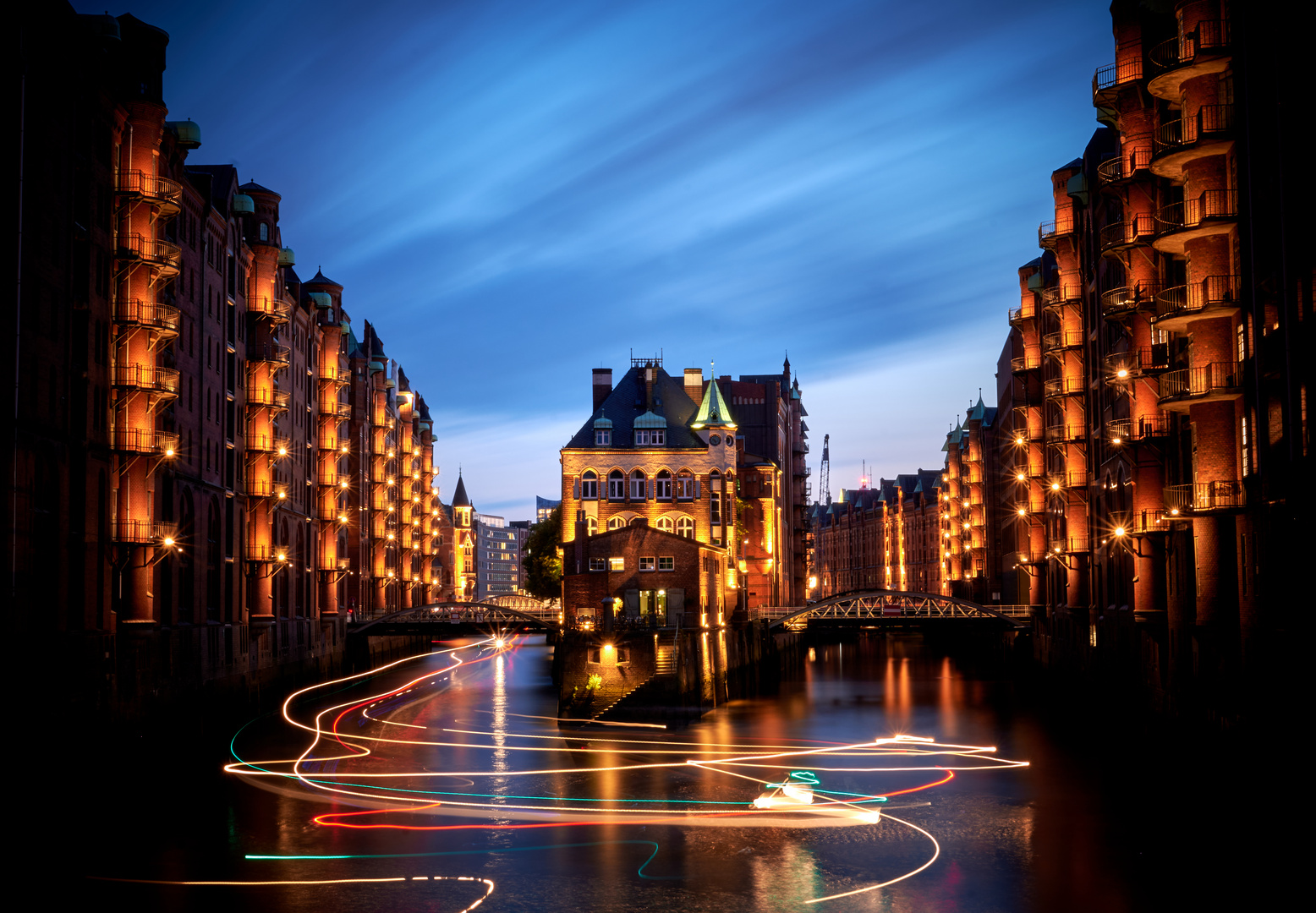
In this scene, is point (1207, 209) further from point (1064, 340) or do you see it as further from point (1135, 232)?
point (1064, 340)

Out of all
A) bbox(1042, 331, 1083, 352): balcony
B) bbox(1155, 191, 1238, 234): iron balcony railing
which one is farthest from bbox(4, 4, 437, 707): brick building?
bbox(1042, 331, 1083, 352): balcony

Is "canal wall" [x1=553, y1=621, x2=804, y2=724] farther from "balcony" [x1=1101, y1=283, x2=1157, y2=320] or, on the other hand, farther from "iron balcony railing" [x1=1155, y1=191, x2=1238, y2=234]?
"iron balcony railing" [x1=1155, y1=191, x2=1238, y2=234]

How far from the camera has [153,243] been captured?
196 feet

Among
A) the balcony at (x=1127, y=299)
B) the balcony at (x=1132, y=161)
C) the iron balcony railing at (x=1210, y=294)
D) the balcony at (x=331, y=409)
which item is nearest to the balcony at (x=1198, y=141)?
the iron balcony railing at (x=1210, y=294)

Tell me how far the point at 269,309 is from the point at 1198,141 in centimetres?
5509

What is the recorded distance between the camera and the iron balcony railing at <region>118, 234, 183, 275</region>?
58.8 meters

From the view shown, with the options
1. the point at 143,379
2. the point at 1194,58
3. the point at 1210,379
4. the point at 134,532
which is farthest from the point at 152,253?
the point at 1210,379

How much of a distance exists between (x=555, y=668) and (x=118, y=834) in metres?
51.6

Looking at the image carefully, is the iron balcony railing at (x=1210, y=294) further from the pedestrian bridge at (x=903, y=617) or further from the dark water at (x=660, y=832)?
the pedestrian bridge at (x=903, y=617)

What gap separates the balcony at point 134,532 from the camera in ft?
191

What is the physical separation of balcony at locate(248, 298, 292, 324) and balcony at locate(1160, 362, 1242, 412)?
53253mm

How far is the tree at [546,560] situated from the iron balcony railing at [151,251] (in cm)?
4849

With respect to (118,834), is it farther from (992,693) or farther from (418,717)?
(992,693)

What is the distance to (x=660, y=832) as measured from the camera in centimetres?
3931
